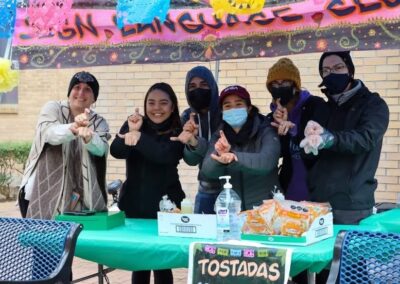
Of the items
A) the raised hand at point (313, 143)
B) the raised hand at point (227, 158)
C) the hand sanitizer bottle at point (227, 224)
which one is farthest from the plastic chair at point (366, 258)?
the raised hand at point (227, 158)

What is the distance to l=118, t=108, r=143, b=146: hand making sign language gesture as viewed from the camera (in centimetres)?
424

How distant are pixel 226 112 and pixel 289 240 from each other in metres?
1.07

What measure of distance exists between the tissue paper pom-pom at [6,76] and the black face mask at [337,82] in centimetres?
231

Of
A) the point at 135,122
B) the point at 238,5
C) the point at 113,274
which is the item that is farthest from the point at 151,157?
the point at 113,274

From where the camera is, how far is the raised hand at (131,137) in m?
4.23

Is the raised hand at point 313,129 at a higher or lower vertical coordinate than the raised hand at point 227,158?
higher

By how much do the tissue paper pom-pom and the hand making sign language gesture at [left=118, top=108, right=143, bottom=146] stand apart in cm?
102

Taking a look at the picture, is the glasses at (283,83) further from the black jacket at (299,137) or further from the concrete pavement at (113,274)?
the concrete pavement at (113,274)

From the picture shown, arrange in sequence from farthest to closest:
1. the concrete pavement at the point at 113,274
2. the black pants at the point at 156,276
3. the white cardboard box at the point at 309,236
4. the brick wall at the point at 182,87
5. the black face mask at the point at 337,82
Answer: the brick wall at the point at 182,87 < the concrete pavement at the point at 113,274 < the black pants at the point at 156,276 < the black face mask at the point at 337,82 < the white cardboard box at the point at 309,236

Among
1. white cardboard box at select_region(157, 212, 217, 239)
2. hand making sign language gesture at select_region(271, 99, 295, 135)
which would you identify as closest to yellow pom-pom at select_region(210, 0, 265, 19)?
hand making sign language gesture at select_region(271, 99, 295, 135)

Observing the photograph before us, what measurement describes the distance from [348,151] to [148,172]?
1399mm

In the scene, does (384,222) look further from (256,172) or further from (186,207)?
(186,207)

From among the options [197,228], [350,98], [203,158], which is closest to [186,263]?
[197,228]

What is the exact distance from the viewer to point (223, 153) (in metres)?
3.83
